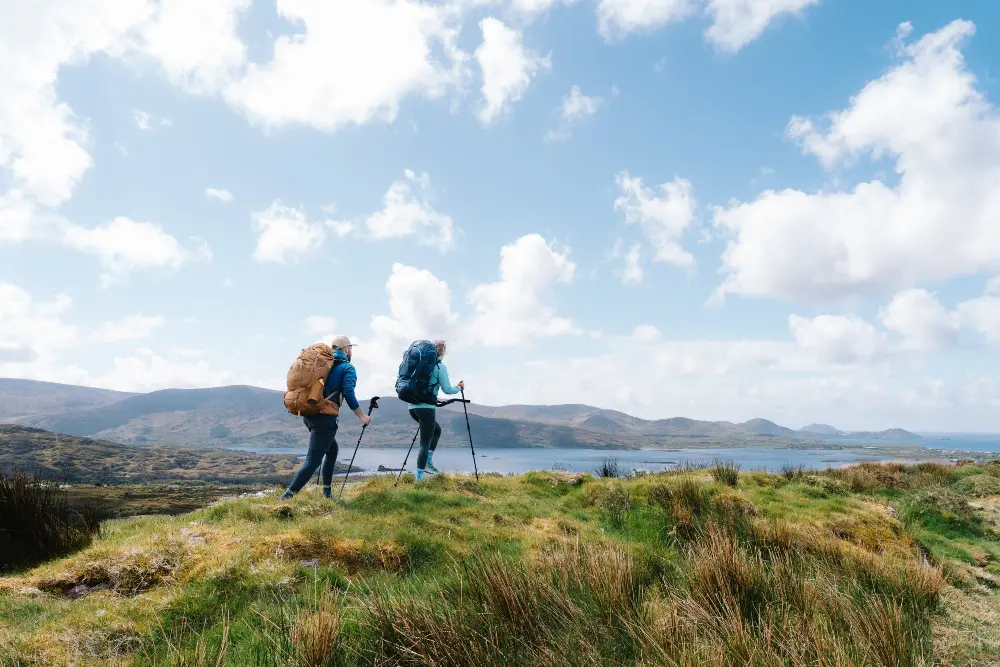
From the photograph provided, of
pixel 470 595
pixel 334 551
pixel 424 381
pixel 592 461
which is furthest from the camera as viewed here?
pixel 592 461

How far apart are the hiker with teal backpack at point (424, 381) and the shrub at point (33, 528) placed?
489 centimetres

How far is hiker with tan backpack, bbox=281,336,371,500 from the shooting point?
23.7ft

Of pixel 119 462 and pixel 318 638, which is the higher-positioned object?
pixel 318 638

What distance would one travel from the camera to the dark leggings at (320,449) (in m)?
7.36

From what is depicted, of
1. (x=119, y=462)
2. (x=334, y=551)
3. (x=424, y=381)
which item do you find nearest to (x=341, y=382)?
(x=424, y=381)

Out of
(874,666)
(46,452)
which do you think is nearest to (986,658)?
(874,666)

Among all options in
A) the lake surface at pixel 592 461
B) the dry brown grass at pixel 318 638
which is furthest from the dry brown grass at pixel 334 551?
the lake surface at pixel 592 461

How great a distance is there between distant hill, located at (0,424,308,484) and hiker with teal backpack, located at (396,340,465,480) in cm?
6190

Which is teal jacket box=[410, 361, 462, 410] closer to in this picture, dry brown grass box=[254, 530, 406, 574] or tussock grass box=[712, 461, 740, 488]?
dry brown grass box=[254, 530, 406, 574]

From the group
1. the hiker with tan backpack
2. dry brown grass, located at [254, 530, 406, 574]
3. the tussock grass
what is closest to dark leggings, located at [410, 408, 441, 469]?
the hiker with tan backpack

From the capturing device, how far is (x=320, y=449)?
7.38m

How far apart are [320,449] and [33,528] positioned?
3330 millimetres

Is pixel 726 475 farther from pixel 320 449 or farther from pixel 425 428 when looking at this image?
pixel 320 449

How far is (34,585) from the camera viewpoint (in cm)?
433
